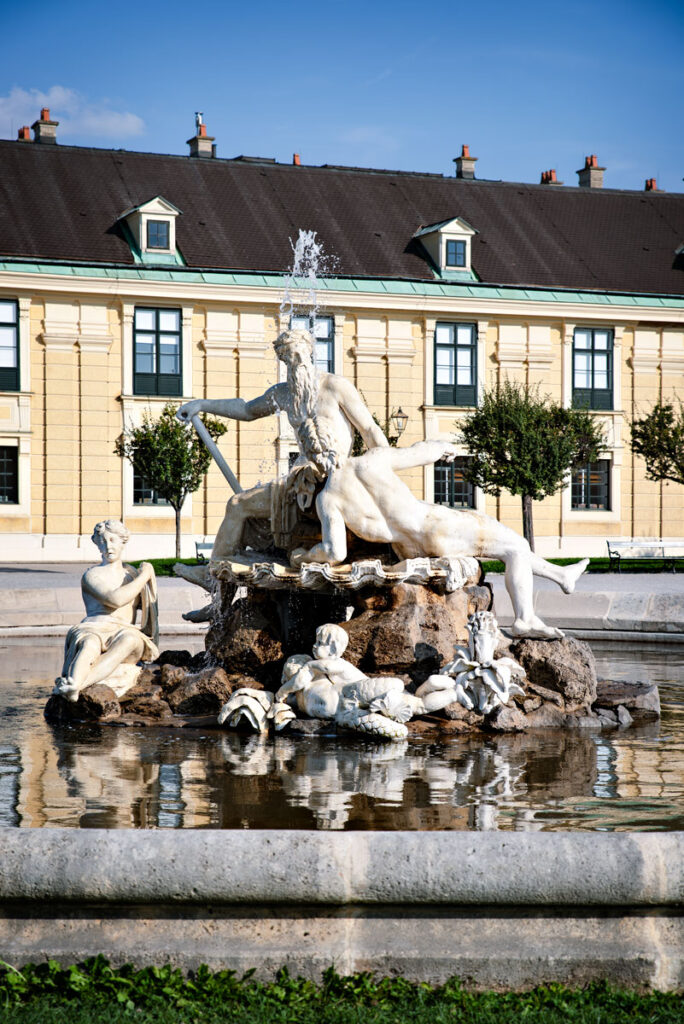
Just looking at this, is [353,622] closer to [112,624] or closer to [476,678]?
[476,678]

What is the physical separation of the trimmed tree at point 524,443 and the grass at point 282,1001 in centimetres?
2888

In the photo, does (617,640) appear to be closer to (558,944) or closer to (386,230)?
(558,944)

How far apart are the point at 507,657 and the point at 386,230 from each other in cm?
3283

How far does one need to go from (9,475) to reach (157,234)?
8319 millimetres

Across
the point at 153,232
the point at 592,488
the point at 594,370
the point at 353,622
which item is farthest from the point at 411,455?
the point at 594,370

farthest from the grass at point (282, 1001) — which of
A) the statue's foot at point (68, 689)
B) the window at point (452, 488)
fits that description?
the window at point (452, 488)

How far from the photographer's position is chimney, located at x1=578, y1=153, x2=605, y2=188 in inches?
A: 1884

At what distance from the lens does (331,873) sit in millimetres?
4207

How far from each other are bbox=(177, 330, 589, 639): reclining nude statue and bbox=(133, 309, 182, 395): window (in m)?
27.8

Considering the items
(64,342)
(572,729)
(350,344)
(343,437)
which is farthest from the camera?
(350,344)

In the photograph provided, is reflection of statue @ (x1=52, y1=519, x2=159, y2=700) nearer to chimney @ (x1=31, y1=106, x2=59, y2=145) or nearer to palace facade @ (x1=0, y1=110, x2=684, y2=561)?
palace facade @ (x1=0, y1=110, x2=684, y2=561)

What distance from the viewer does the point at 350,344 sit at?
126 feet

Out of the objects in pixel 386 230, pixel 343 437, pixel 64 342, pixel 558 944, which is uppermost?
pixel 386 230

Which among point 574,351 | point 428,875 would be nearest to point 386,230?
point 574,351
